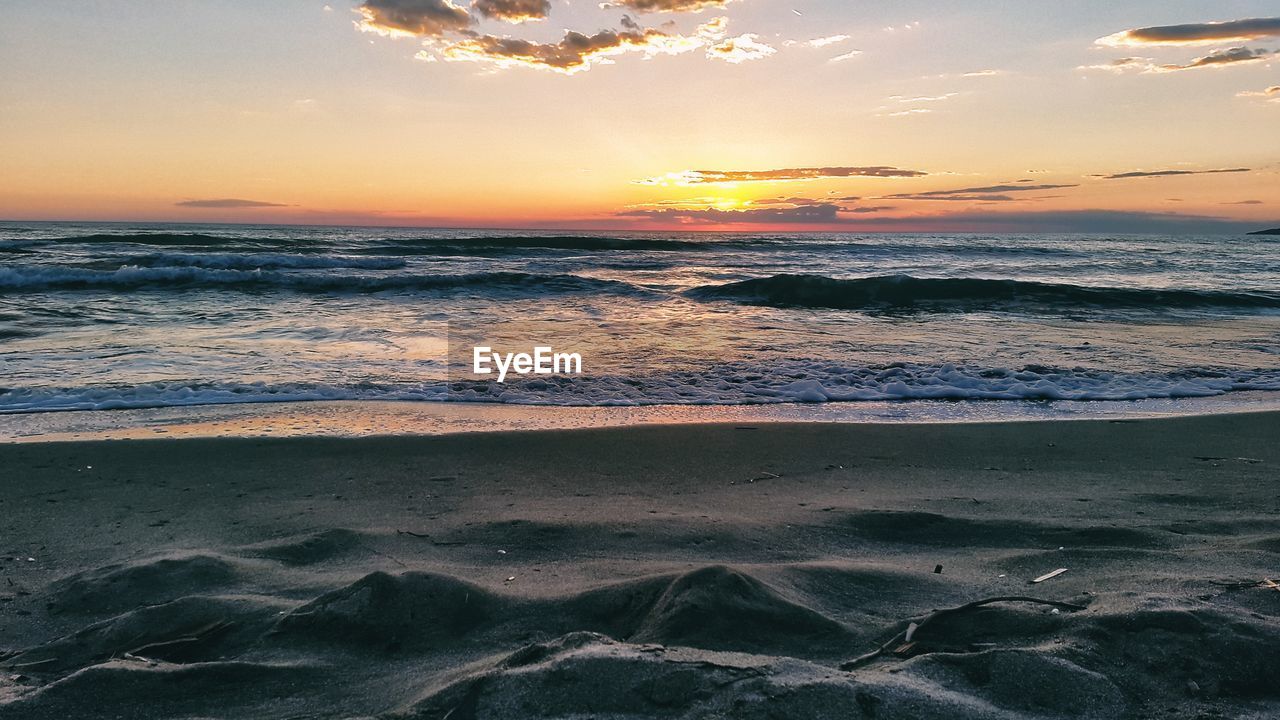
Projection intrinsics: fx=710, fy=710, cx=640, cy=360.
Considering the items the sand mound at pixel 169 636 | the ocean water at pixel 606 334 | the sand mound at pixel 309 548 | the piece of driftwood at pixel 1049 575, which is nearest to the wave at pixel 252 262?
the ocean water at pixel 606 334

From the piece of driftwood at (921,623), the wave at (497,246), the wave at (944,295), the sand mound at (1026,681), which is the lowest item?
the piece of driftwood at (921,623)

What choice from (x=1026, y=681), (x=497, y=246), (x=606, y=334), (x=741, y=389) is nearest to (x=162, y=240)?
(x=497, y=246)

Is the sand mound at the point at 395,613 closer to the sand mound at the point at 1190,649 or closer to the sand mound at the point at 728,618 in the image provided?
the sand mound at the point at 728,618

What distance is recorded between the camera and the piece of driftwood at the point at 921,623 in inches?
69.0

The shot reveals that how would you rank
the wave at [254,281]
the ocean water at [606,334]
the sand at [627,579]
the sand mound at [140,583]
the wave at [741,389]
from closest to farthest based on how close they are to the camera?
1. the sand at [627,579]
2. the sand mound at [140,583]
3. the wave at [741,389]
4. the ocean water at [606,334]
5. the wave at [254,281]

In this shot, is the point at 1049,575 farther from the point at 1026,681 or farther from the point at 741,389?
the point at 741,389

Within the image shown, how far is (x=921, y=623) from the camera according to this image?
197cm

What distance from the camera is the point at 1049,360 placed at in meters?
8.02

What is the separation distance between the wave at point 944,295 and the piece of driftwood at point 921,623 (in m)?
13.1

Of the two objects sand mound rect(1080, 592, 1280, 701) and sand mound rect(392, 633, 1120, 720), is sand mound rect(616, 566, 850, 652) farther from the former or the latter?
sand mound rect(1080, 592, 1280, 701)

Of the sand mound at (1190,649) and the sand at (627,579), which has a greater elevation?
the sand mound at (1190,649)

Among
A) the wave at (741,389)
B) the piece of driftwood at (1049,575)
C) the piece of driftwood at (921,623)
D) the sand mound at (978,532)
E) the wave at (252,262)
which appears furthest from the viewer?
the wave at (252,262)

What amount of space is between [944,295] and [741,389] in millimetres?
12208

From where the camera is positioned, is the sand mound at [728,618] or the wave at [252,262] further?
the wave at [252,262]
